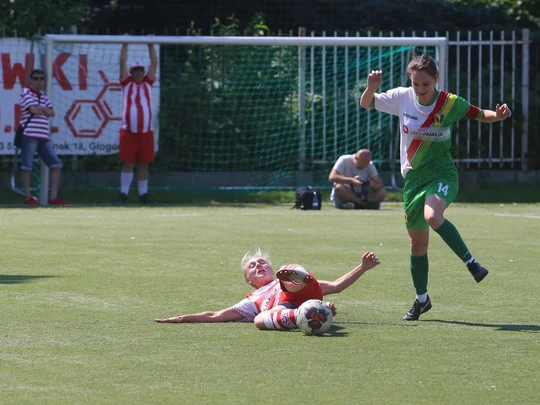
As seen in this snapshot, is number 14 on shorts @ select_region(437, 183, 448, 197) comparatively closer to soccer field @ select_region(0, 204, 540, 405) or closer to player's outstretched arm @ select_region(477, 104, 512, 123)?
player's outstretched arm @ select_region(477, 104, 512, 123)

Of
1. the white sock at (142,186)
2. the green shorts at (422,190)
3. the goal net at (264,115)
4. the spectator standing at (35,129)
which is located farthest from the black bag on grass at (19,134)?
the green shorts at (422,190)

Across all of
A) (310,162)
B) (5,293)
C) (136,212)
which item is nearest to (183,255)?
(5,293)

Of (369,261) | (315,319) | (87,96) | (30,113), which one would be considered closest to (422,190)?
(369,261)

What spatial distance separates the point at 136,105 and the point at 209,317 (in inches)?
475

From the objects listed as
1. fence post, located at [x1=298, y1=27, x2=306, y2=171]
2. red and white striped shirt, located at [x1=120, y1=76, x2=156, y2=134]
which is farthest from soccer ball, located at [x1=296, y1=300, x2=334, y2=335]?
fence post, located at [x1=298, y1=27, x2=306, y2=171]

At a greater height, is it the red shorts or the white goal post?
the white goal post

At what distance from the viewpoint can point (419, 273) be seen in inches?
301

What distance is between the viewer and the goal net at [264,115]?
834 inches

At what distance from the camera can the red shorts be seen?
19.0m

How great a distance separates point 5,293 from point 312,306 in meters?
2.73

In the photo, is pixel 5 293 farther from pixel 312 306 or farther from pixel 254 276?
pixel 312 306

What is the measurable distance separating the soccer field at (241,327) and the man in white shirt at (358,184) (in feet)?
13.6

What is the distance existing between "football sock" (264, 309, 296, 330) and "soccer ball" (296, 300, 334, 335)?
3.7 inches

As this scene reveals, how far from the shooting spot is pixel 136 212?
16766mm
